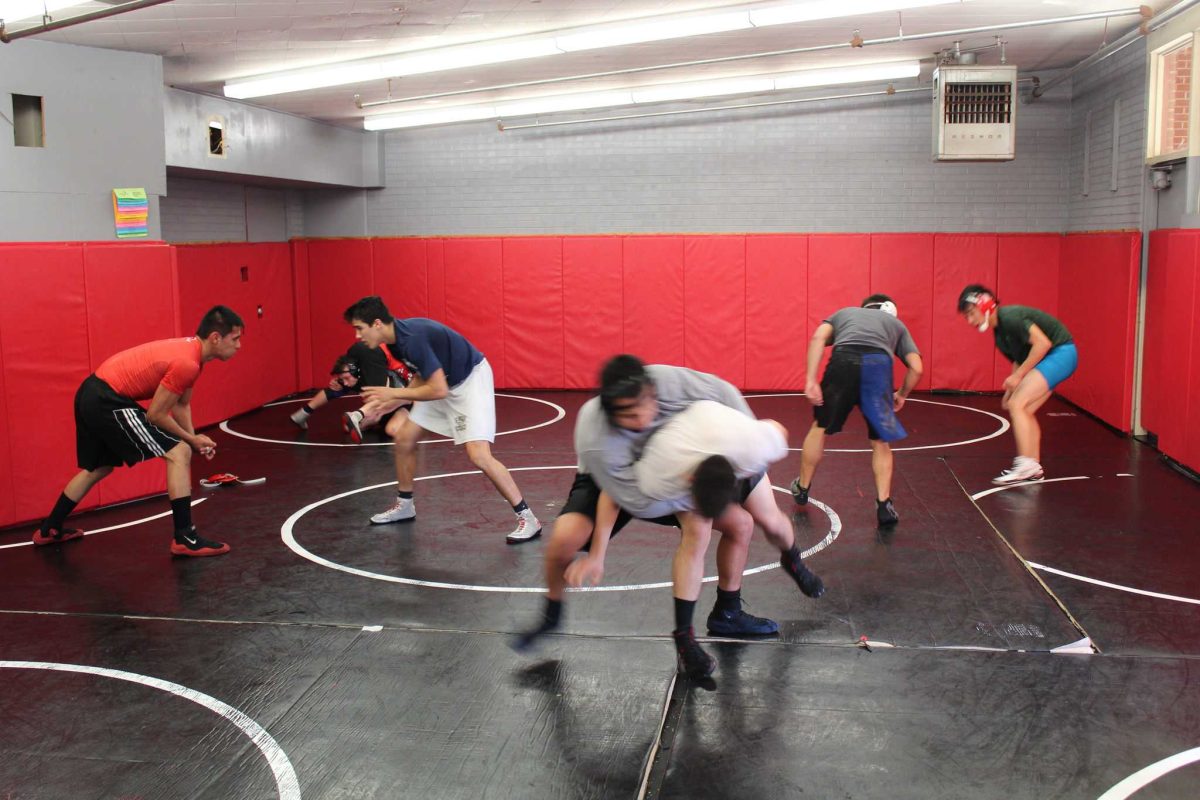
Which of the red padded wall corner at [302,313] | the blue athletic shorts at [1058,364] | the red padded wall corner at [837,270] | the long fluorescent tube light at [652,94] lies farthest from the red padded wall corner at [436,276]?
A: the blue athletic shorts at [1058,364]

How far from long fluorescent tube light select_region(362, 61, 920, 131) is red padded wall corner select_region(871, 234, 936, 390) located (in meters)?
2.00

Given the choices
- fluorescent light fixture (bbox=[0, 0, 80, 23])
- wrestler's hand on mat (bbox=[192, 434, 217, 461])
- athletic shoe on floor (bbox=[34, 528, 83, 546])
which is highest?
fluorescent light fixture (bbox=[0, 0, 80, 23])

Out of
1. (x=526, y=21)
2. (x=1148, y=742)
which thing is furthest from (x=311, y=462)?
(x=1148, y=742)

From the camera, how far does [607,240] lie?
14328 millimetres

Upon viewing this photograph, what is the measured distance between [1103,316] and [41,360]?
393 inches

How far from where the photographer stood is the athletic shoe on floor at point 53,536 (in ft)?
23.9

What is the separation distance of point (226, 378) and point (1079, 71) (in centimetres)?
1057

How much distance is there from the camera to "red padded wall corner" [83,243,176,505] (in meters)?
8.11

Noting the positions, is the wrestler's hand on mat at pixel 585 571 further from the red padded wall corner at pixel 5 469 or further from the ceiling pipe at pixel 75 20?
the red padded wall corner at pixel 5 469

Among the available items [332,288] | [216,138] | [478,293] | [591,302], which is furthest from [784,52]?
[332,288]

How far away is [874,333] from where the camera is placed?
749 centimetres

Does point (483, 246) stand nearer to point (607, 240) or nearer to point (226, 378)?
point (607, 240)

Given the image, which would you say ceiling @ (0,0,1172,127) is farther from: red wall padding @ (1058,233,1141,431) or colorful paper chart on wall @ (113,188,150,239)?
red wall padding @ (1058,233,1141,431)

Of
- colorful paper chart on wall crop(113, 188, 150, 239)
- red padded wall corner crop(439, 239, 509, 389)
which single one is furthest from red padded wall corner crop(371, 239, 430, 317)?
colorful paper chart on wall crop(113, 188, 150, 239)
